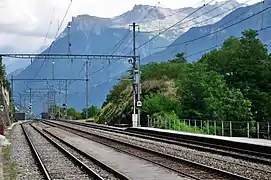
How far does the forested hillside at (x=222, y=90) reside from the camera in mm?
53938

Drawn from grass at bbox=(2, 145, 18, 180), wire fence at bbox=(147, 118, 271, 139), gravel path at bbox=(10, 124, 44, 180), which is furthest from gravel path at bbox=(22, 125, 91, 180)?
wire fence at bbox=(147, 118, 271, 139)

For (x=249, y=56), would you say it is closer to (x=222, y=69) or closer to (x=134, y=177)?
(x=222, y=69)

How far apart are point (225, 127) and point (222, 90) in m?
13.7

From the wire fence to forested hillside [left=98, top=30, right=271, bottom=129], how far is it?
241 cm

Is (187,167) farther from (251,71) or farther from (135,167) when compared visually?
(251,71)

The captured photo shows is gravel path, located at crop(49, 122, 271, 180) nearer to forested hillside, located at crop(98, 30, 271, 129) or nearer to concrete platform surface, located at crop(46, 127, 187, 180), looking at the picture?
concrete platform surface, located at crop(46, 127, 187, 180)

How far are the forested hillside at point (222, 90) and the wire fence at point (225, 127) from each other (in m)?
2.41

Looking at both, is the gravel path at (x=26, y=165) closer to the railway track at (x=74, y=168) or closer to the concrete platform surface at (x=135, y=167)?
the railway track at (x=74, y=168)

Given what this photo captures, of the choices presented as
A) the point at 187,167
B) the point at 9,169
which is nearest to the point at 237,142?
the point at 187,167

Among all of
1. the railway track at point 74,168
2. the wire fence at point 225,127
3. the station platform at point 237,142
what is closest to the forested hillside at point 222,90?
the wire fence at point 225,127

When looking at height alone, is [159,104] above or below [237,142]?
above

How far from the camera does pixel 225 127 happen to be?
147 feet

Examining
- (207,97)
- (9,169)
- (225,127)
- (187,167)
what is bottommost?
(9,169)

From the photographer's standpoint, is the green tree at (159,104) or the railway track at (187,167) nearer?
the railway track at (187,167)
